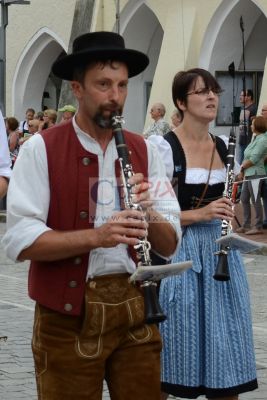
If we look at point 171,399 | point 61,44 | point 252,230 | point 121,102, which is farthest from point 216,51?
point 121,102

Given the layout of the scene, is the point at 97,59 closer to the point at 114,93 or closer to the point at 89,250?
the point at 114,93

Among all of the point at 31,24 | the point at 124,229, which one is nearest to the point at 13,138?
the point at 31,24

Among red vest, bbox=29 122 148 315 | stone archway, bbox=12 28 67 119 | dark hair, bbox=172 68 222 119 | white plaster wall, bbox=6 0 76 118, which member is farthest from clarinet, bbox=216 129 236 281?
stone archway, bbox=12 28 67 119

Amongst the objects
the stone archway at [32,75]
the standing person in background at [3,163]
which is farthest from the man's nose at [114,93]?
the stone archway at [32,75]

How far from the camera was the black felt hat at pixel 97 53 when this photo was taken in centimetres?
387

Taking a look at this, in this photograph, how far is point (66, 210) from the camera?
3.90 meters

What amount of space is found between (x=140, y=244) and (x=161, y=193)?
1.31 feet

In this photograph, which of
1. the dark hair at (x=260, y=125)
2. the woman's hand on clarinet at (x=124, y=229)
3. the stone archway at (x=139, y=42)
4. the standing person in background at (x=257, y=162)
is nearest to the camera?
the woman's hand on clarinet at (x=124, y=229)

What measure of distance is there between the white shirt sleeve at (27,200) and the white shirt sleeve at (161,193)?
1.34 ft

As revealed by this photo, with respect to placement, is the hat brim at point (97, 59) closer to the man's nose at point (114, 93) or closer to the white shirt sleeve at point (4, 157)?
the man's nose at point (114, 93)

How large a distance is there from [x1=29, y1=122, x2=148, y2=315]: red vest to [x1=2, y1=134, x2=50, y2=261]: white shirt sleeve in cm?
4

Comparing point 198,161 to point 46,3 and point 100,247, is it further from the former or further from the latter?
point 46,3

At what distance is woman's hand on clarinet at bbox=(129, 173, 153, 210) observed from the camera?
12.3 feet

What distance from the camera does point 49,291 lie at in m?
3.87
